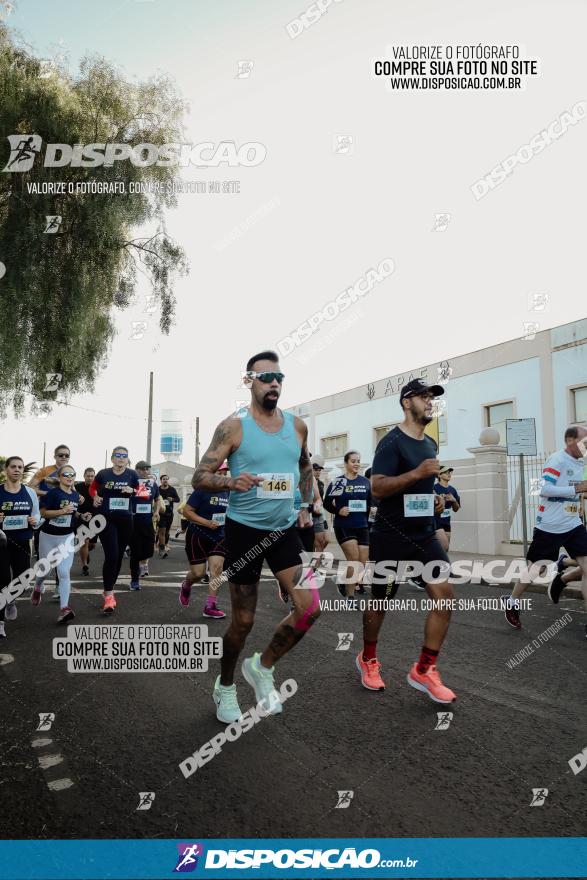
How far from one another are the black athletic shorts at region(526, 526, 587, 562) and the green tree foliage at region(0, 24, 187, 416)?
38.1 ft

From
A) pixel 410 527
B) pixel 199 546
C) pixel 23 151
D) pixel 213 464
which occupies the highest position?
pixel 23 151

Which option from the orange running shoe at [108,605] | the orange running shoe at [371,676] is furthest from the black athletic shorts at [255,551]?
the orange running shoe at [108,605]

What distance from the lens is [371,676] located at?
4.54 m

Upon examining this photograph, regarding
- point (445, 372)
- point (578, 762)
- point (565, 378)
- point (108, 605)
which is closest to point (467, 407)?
point (445, 372)

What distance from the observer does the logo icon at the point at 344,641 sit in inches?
234

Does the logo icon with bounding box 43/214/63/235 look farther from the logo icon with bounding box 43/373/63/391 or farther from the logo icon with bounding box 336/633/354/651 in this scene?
the logo icon with bounding box 336/633/354/651

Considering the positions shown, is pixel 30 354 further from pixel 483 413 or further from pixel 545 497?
pixel 483 413

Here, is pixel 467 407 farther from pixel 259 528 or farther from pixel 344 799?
pixel 344 799

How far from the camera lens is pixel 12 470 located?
24.5 ft

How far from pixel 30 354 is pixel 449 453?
56.1 ft

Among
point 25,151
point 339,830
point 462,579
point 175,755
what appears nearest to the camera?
point 339,830

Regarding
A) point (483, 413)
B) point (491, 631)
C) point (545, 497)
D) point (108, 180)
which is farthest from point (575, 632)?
point (483, 413)

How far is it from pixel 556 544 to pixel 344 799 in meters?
4.82

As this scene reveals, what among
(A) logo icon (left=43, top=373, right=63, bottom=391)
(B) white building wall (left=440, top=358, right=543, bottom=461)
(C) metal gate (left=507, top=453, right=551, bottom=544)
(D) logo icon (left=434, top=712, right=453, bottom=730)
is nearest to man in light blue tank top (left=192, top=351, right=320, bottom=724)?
(D) logo icon (left=434, top=712, right=453, bottom=730)
